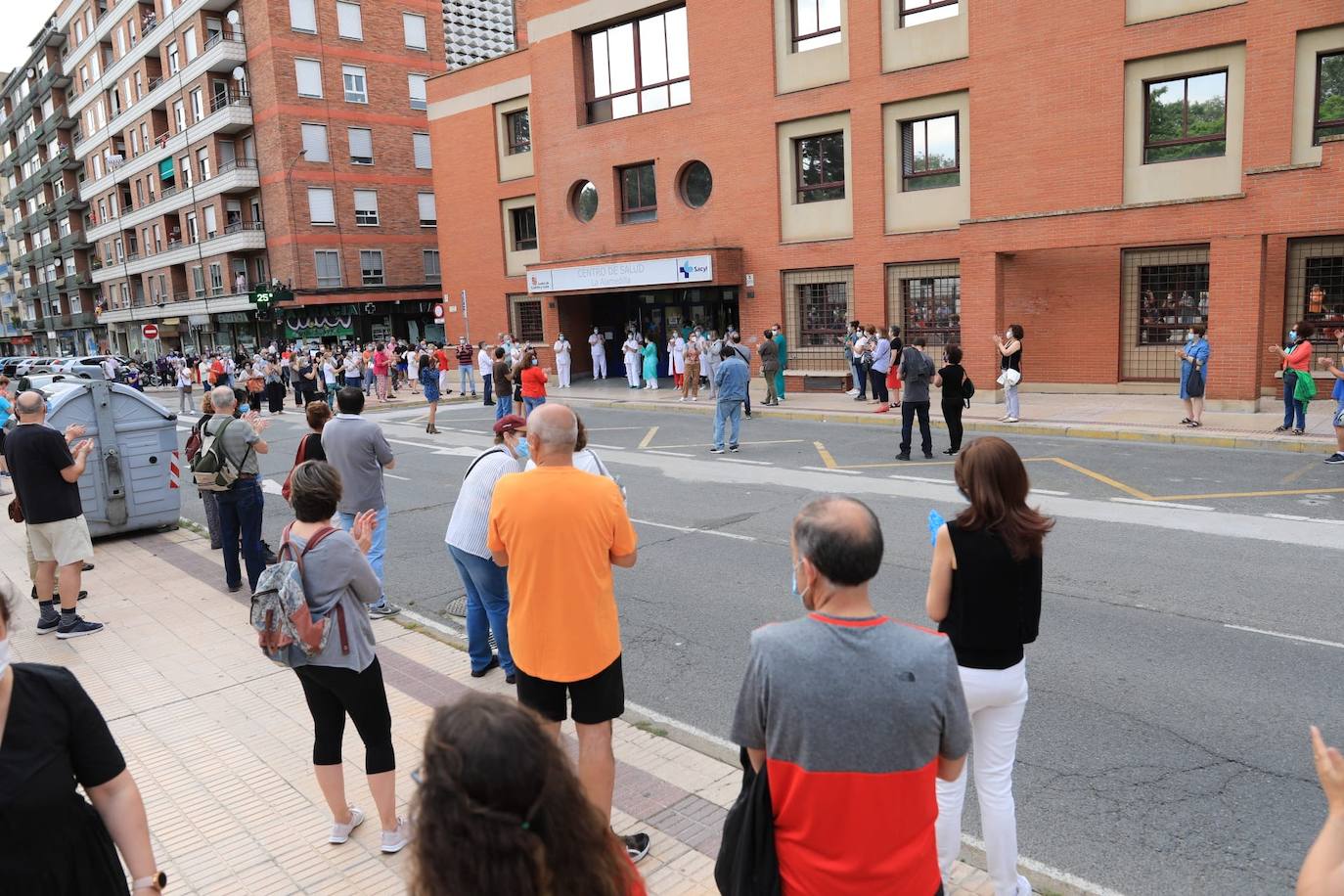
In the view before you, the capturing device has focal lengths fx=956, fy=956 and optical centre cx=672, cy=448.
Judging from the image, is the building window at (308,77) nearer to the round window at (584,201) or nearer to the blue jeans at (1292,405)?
the round window at (584,201)

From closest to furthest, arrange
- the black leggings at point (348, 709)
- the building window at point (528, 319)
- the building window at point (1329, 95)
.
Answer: the black leggings at point (348, 709) < the building window at point (1329, 95) < the building window at point (528, 319)

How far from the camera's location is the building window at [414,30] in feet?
150

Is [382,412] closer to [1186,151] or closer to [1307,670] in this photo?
[1186,151]

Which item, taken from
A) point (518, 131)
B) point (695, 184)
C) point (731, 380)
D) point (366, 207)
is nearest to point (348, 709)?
point (731, 380)

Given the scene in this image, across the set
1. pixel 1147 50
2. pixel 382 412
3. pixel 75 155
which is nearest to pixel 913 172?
pixel 1147 50

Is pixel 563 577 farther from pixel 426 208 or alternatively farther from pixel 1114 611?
pixel 426 208

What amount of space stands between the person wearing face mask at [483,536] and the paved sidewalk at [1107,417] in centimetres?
1299

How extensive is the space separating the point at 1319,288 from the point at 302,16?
40.5 m

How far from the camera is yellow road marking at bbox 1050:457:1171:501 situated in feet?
37.6

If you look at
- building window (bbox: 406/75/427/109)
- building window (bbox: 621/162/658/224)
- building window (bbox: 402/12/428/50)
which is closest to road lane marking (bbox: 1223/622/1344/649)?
building window (bbox: 621/162/658/224)

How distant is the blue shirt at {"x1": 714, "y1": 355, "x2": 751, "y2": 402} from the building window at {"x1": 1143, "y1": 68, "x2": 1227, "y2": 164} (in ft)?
34.4

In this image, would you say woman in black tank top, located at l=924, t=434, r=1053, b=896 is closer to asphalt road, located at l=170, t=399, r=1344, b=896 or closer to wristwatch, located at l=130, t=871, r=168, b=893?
asphalt road, located at l=170, t=399, r=1344, b=896

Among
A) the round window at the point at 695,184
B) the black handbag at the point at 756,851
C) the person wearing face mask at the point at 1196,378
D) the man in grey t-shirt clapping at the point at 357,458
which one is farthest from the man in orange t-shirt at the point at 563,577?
the round window at the point at 695,184

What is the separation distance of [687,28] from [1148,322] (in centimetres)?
1432
